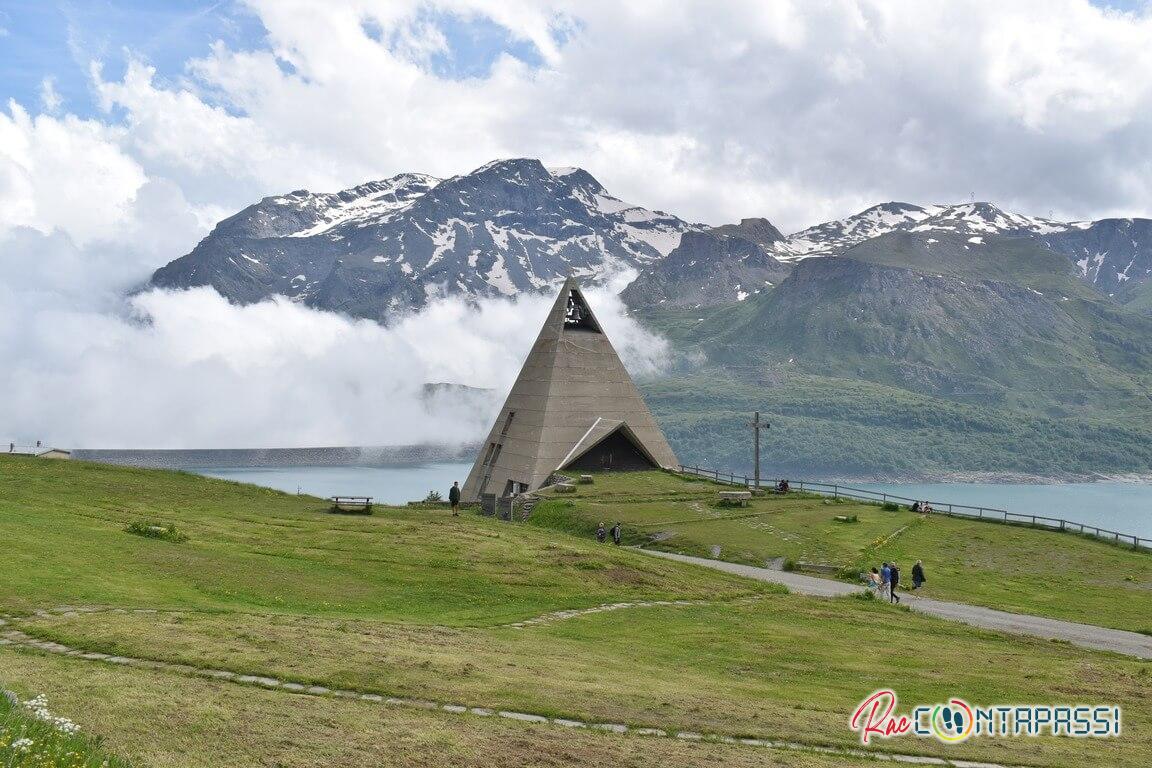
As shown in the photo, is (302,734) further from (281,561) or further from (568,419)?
(568,419)

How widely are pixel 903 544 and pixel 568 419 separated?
102 feet

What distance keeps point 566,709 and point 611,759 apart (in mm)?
3005

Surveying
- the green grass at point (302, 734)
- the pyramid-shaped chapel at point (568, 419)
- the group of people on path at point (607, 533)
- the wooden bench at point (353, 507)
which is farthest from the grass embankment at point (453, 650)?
the pyramid-shaped chapel at point (568, 419)

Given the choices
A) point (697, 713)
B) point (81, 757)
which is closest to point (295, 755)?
point (81, 757)

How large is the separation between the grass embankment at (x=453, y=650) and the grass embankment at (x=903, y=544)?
411 inches

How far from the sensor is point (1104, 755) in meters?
18.5

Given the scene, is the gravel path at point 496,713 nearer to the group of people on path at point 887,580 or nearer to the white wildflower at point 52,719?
the white wildflower at point 52,719

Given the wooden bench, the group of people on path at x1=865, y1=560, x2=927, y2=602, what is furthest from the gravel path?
the wooden bench

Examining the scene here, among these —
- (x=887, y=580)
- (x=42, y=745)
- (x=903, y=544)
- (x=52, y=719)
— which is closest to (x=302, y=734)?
(x=52, y=719)

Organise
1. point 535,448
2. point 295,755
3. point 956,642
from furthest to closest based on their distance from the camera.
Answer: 1. point 535,448
2. point 956,642
3. point 295,755

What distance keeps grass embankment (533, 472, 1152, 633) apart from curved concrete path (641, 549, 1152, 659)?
168 centimetres

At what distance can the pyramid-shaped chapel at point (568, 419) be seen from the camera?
77562 mm

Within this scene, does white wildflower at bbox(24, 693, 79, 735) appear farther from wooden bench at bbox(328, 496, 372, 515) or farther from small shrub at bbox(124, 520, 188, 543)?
wooden bench at bbox(328, 496, 372, 515)

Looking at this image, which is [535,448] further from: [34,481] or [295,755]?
[295,755]
